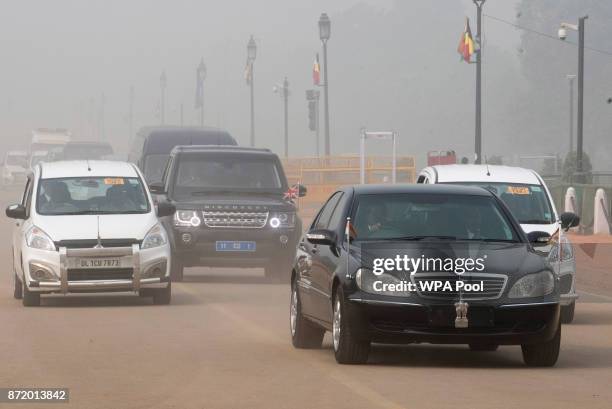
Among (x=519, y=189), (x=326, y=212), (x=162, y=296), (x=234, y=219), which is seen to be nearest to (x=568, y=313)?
(x=519, y=189)

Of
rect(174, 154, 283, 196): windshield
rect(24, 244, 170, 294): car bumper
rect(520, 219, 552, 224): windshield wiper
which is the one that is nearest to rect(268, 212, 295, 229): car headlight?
rect(174, 154, 283, 196): windshield

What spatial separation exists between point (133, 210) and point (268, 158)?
579 centimetres

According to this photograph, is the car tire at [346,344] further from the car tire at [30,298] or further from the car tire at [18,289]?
the car tire at [18,289]

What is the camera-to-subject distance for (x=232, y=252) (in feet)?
82.4

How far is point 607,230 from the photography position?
39.1m

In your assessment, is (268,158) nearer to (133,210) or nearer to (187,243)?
(187,243)

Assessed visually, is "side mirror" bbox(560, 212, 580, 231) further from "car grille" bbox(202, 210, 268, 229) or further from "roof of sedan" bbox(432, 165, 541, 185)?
"car grille" bbox(202, 210, 268, 229)

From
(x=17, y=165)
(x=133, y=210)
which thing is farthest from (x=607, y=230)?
(x=17, y=165)

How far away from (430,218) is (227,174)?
40.9ft

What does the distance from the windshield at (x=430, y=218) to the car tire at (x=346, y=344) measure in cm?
75

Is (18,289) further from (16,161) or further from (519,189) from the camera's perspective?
(16,161)

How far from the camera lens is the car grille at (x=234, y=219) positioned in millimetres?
25125

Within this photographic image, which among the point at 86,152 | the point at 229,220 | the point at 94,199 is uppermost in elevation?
the point at 94,199

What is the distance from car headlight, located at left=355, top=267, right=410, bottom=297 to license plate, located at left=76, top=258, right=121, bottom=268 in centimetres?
716
